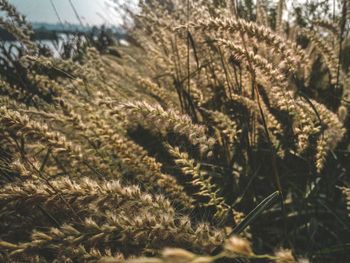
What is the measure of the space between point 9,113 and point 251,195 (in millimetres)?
961

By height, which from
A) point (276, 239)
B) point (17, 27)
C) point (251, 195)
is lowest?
point (276, 239)

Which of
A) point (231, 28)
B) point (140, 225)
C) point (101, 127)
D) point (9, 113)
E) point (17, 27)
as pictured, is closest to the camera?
point (140, 225)

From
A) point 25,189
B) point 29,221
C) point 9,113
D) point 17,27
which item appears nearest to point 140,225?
point 25,189

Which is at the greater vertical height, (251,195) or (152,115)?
(152,115)

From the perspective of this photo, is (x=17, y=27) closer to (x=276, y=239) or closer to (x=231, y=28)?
(x=231, y=28)

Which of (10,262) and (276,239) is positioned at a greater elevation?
(10,262)

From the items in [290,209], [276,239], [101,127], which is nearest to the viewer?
[101,127]

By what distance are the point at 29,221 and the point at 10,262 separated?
0.88ft

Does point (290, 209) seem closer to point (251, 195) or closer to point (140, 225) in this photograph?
point (251, 195)

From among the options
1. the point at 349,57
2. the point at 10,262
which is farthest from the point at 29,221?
the point at 349,57

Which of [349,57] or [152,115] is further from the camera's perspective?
[349,57]

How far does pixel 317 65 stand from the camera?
280cm

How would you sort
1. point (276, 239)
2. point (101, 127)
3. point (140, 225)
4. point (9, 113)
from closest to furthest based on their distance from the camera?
→ point (140, 225) → point (9, 113) → point (101, 127) → point (276, 239)

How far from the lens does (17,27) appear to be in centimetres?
198
